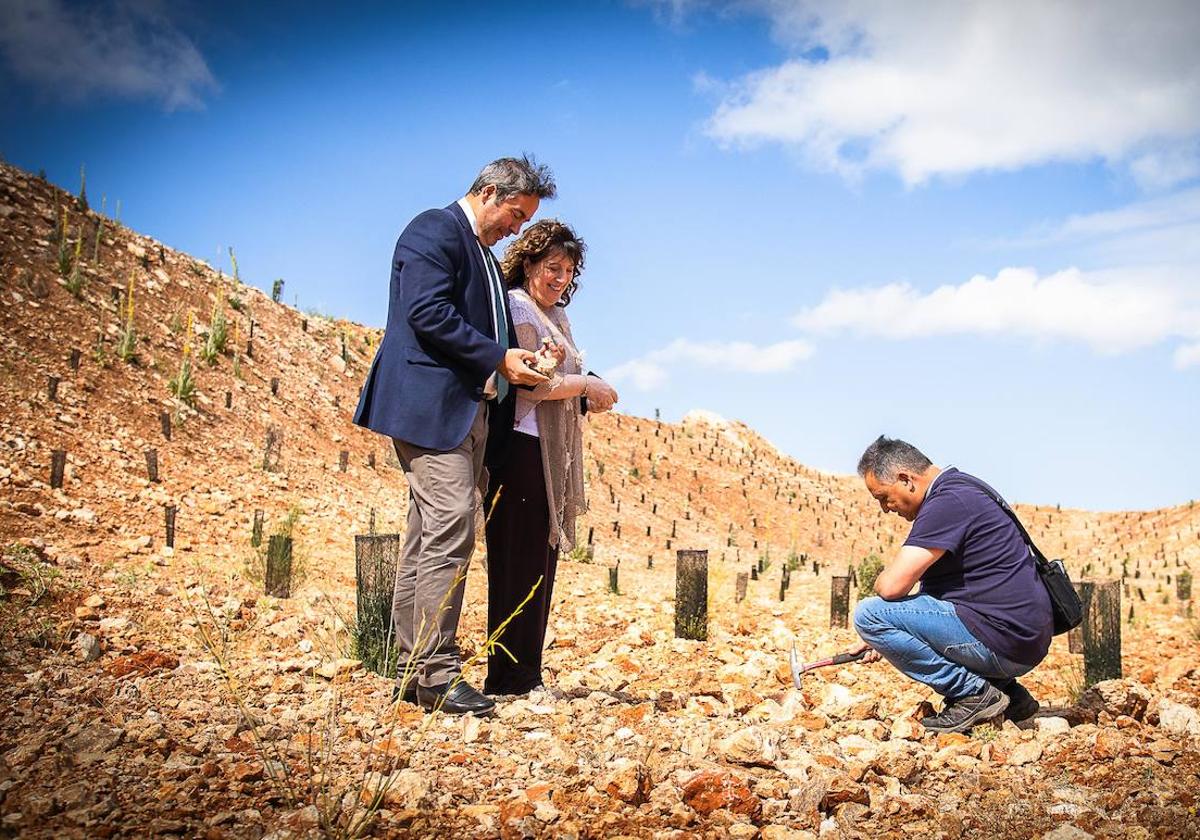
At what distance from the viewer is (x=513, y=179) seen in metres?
3.51

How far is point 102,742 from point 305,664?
1594 millimetres

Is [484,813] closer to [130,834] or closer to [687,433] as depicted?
[130,834]

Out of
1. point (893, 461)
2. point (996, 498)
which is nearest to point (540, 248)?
point (893, 461)

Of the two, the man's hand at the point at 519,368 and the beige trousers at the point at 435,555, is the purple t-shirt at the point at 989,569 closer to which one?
the man's hand at the point at 519,368

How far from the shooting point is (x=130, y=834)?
2164 millimetres

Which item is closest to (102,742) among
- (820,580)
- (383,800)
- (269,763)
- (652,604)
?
(269,763)

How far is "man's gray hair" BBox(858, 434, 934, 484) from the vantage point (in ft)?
12.3

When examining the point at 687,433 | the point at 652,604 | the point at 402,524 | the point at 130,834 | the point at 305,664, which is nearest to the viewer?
the point at 130,834

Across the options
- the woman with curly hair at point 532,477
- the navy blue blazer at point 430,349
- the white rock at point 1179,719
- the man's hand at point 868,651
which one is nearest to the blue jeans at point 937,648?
the man's hand at point 868,651

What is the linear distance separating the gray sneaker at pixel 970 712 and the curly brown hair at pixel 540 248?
249 centimetres

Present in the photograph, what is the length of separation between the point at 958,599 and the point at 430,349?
2461 millimetres

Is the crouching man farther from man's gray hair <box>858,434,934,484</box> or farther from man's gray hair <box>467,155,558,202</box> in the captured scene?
man's gray hair <box>467,155,558,202</box>

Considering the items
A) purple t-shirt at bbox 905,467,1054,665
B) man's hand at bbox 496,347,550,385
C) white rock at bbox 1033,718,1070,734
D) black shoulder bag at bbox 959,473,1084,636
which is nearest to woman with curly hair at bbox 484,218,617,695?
man's hand at bbox 496,347,550,385

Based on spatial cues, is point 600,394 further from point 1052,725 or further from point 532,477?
point 1052,725
